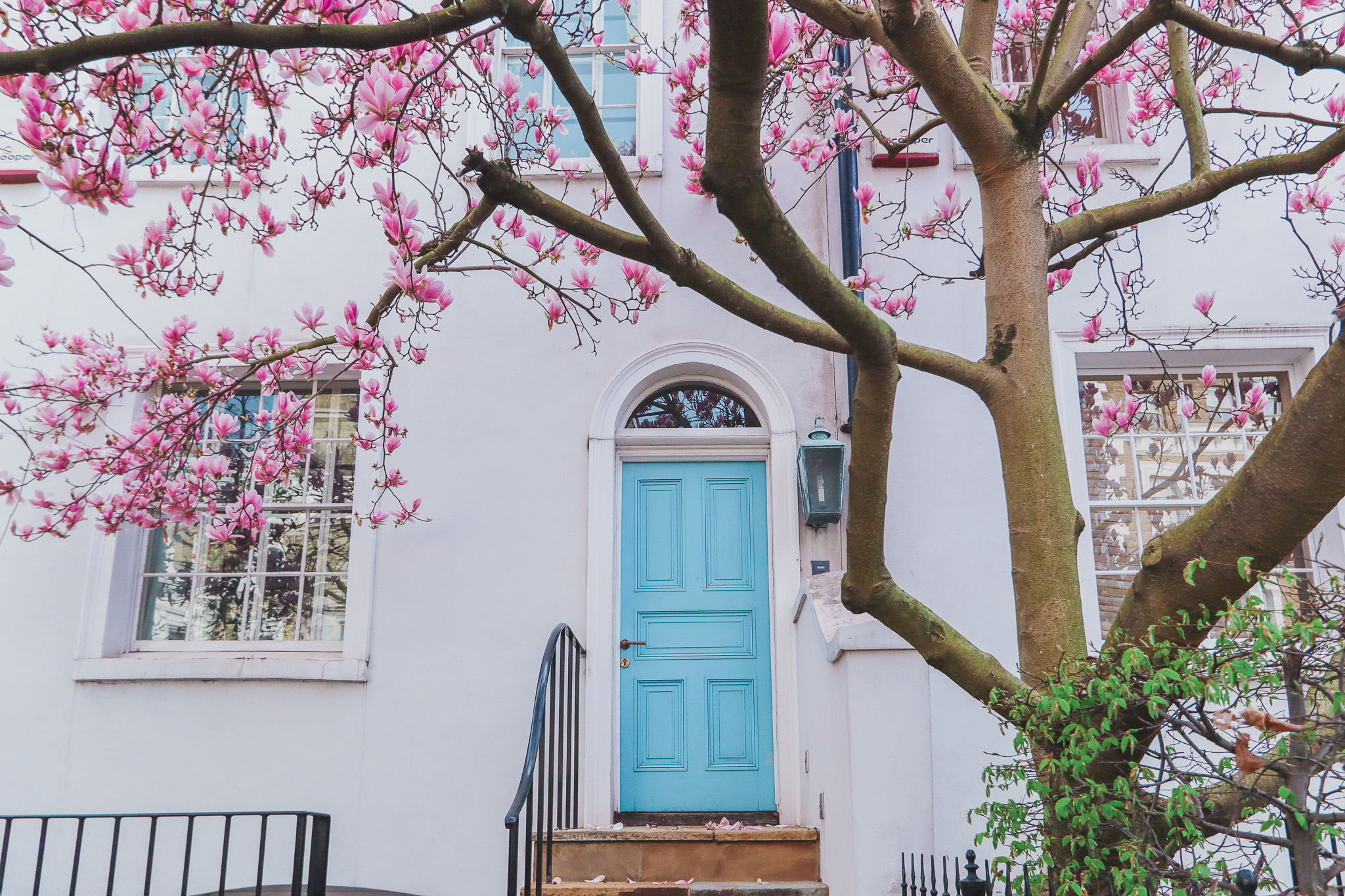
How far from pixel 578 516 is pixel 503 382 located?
2.87 ft

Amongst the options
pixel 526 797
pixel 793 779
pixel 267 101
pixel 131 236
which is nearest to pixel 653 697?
pixel 793 779

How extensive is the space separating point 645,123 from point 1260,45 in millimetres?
3268

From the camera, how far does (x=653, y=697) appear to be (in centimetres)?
511

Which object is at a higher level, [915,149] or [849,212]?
[915,149]

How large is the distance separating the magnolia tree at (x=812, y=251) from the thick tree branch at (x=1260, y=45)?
1cm

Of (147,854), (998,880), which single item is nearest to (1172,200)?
(998,880)

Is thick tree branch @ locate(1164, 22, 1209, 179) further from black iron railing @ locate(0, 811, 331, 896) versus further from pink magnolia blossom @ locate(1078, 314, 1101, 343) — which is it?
black iron railing @ locate(0, 811, 331, 896)

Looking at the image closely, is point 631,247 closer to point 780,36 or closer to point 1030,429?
point 780,36

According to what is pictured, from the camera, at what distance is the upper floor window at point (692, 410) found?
5.51 meters

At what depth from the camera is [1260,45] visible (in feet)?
10.5

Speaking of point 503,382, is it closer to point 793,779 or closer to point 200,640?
point 200,640

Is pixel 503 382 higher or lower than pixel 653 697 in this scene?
higher

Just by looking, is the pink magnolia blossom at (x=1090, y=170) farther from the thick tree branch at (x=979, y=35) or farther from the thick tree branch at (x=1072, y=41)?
the thick tree branch at (x=979, y=35)

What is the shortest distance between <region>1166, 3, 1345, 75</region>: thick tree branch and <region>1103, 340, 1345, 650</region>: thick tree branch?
147 centimetres
